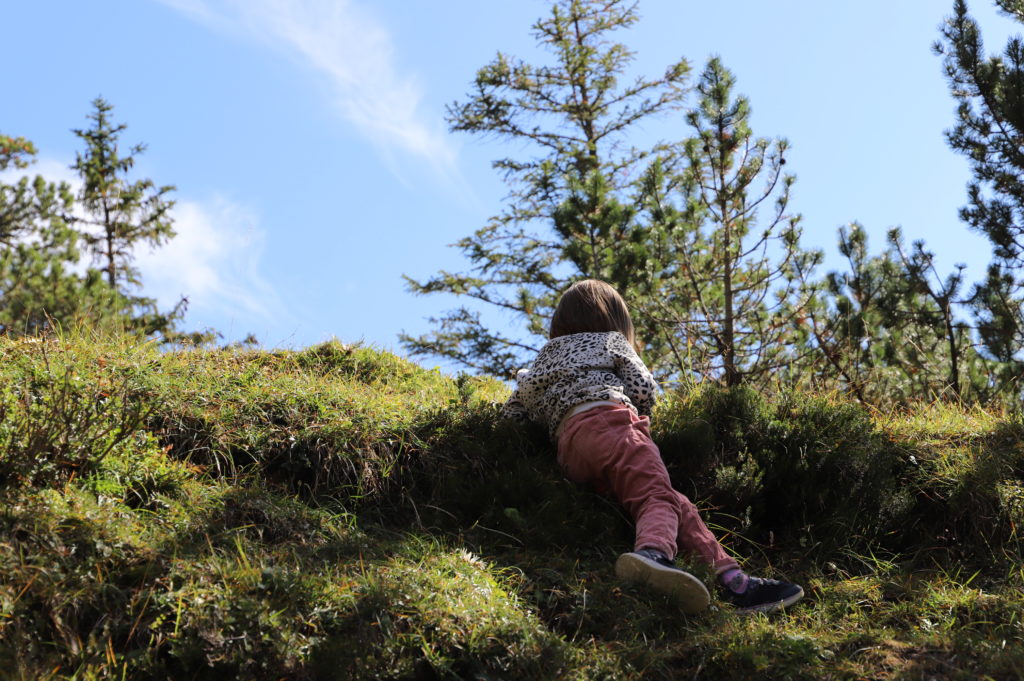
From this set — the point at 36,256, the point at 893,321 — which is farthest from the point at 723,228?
the point at 36,256

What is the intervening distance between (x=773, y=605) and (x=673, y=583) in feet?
2.27

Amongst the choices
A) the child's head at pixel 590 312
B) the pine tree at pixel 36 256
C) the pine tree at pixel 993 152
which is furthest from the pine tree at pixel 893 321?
the pine tree at pixel 36 256

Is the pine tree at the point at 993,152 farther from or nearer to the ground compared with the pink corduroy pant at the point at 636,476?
farther from the ground

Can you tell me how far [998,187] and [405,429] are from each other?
28.8 feet

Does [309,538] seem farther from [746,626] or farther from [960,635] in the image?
[960,635]

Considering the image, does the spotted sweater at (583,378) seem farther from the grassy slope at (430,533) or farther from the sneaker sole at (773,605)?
the sneaker sole at (773,605)

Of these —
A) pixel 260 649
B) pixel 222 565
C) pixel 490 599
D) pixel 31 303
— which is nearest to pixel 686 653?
pixel 490 599

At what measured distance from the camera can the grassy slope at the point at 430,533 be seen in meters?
3.64

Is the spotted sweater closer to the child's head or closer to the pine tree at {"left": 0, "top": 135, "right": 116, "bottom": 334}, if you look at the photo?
the child's head

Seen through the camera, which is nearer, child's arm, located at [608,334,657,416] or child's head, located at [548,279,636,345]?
child's arm, located at [608,334,657,416]

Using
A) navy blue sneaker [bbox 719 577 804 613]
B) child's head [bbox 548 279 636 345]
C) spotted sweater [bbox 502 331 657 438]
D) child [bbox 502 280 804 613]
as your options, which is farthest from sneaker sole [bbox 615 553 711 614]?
child's head [bbox 548 279 636 345]

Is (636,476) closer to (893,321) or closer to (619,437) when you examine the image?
(619,437)

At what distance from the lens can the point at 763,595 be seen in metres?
4.60

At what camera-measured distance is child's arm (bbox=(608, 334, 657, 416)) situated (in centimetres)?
549
